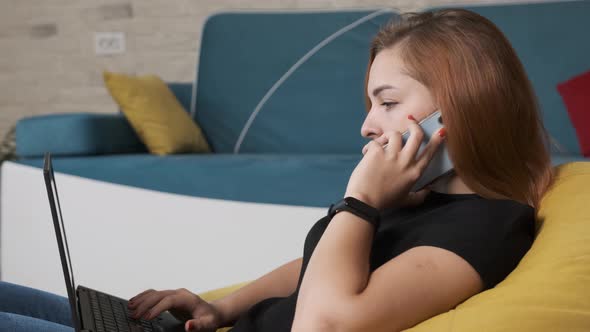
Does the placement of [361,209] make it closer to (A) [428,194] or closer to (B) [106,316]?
(A) [428,194]

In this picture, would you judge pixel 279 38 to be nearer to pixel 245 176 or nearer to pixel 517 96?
pixel 245 176

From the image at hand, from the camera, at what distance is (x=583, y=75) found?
2.79 m

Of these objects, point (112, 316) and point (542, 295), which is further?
point (112, 316)

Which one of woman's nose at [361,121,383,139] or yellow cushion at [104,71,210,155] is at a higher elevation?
woman's nose at [361,121,383,139]

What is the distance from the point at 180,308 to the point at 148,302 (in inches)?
2.1

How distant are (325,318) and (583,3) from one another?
251 centimetres

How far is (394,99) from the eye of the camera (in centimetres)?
102

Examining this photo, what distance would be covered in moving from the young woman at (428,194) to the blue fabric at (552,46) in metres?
1.87

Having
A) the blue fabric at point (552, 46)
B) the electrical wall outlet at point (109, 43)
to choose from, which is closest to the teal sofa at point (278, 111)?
the blue fabric at point (552, 46)

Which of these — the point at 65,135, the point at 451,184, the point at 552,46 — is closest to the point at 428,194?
the point at 451,184

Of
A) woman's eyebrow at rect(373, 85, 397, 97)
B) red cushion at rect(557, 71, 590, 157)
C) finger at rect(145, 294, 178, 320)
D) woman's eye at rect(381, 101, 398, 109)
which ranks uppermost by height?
woman's eyebrow at rect(373, 85, 397, 97)

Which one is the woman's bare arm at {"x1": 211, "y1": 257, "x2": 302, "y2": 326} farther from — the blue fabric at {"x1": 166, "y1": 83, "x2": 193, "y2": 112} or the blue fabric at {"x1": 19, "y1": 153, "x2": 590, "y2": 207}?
the blue fabric at {"x1": 166, "y1": 83, "x2": 193, "y2": 112}

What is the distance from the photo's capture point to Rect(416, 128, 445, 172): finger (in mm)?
987

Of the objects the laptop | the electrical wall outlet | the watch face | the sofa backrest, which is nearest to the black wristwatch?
the watch face
